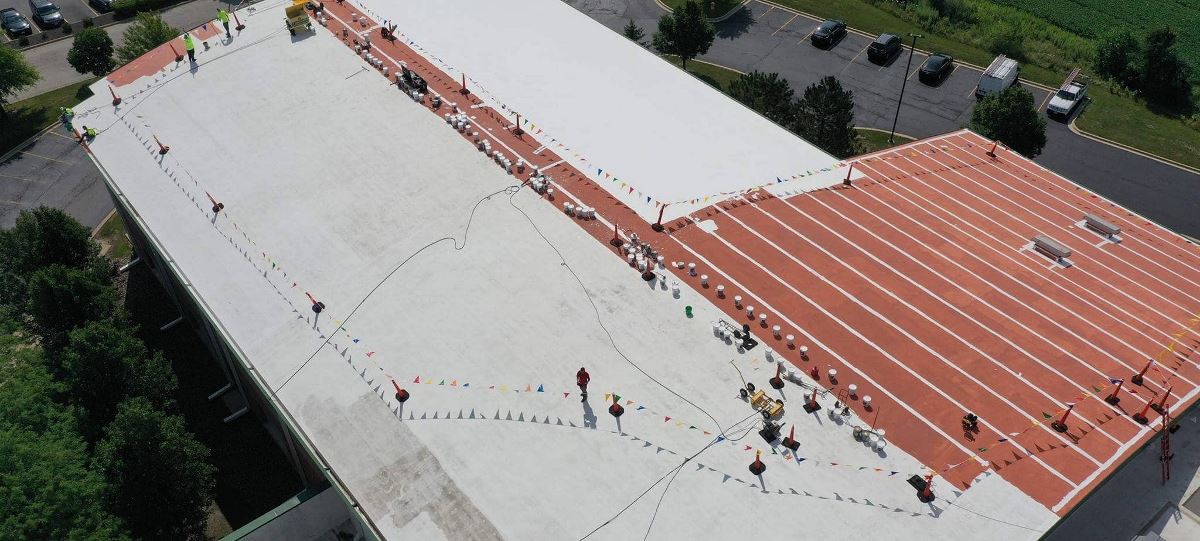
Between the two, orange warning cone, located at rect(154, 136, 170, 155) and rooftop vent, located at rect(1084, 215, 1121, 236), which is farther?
orange warning cone, located at rect(154, 136, 170, 155)

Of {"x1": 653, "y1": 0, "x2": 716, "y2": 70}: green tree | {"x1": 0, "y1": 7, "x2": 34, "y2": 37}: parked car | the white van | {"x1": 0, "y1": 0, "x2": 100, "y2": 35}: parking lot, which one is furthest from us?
{"x1": 0, "y1": 0, "x2": 100, "y2": 35}: parking lot

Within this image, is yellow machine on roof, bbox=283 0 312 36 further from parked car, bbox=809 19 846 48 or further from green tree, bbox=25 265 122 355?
parked car, bbox=809 19 846 48

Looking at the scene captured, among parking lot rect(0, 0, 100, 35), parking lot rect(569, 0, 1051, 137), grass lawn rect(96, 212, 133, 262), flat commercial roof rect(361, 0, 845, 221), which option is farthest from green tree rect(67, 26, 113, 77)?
parking lot rect(569, 0, 1051, 137)

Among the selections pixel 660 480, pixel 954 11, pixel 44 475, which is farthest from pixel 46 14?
pixel 954 11

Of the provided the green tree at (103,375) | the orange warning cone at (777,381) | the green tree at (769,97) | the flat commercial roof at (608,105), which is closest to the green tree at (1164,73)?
the green tree at (769,97)

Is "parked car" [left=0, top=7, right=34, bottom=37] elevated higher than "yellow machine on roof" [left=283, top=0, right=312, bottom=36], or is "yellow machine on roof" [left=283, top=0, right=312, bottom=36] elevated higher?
"yellow machine on roof" [left=283, top=0, right=312, bottom=36]

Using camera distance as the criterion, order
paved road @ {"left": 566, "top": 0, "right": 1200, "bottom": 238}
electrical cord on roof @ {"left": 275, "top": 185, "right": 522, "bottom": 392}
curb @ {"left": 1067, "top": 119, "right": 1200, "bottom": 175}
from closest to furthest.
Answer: electrical cord on roof @ {"left": 275, "top": 185, "right": 522, "bottom": 392} < paved road @ {"left": 566, "top": 0, "right": 1200, "bottom": 238} < curb @ {"left": 1067, "top": 119, "right": 1200, "bottom": 175}

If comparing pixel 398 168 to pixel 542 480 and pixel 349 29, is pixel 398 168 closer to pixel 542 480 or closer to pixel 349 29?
pixel 349 29
